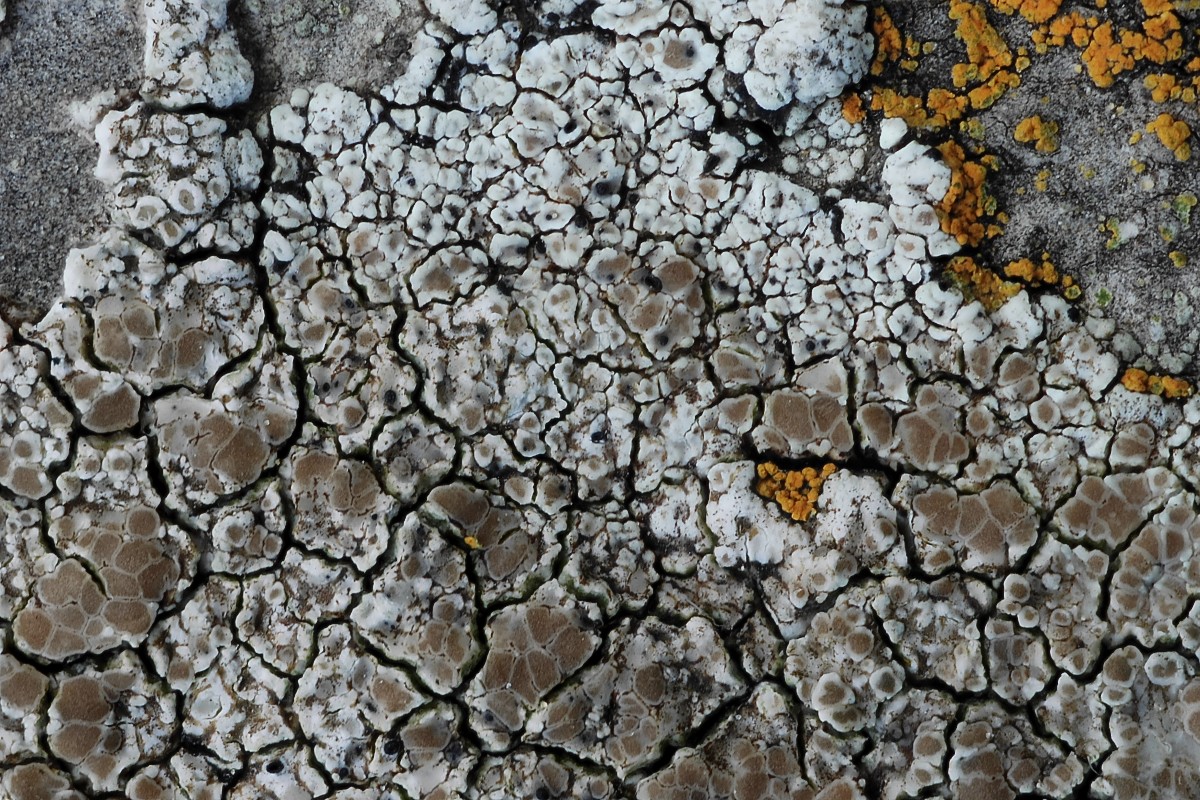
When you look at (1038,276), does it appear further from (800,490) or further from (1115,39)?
(800,490)

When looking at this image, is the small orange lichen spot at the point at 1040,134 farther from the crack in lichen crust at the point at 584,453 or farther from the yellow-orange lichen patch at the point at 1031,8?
the yellow-orange lichen patch at the point at 1031,8

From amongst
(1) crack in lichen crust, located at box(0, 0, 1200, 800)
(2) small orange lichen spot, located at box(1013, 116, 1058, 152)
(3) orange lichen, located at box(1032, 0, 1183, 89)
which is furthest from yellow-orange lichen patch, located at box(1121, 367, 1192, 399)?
(3) orange lichen, located at box(1032, 0, 1183, 89)

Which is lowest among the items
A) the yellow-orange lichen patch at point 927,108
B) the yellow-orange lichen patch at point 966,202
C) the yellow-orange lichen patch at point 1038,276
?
the yellow-orange lichen patch at point 1038,276

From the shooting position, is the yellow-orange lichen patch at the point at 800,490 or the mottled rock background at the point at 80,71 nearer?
the yellow-orange lichen patch at the point at 800,490

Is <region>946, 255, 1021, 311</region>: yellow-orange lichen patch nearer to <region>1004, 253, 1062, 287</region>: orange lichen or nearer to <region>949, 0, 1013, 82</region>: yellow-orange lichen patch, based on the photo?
<region>1004, 253, 1062, 287</region>: orange lichen

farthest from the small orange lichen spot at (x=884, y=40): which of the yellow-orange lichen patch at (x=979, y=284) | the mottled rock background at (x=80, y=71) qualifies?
the mottled rock background at (x=80, y=71)

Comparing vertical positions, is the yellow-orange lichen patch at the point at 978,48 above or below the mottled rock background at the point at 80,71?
below

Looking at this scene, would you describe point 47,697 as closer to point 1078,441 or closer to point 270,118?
point 270,118
